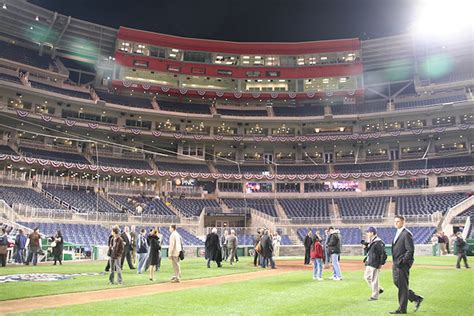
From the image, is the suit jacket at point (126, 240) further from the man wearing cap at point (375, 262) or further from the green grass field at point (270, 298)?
the man wearing cap at point (375, 262)

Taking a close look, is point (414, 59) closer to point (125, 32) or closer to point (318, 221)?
point (318, 221)

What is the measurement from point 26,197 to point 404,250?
44760mm

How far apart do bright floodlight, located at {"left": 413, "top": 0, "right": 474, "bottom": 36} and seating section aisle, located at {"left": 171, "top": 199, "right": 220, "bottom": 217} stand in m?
34.3

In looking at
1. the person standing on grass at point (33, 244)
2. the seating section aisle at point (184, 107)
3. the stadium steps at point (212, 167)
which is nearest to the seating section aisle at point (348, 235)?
the stadium steps at point (212, 167)

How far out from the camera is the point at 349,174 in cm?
6247

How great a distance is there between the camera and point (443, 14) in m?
30.4

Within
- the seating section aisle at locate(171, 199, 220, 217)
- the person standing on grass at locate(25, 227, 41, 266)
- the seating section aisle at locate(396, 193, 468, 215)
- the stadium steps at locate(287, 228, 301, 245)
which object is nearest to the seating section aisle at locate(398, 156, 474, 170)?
the seating section aisle at locate(396, 193, 468, 215)

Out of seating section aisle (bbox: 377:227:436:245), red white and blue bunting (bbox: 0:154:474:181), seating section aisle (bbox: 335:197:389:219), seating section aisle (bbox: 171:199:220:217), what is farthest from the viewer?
seating section aisle (bbox: 171:199:220:217)

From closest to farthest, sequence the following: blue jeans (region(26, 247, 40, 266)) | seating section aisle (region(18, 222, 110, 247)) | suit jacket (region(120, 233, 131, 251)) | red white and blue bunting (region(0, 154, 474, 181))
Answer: suit jacket (region(120, 233, 131, 251)) < blue jeans (region(26, 247, 40, 266)) < seating section aisle (region(18, 222, 110, 247)) < red white and blue bunting (region(0, 154, 474, 181))

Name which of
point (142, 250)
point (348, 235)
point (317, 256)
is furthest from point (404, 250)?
point (348, 235)

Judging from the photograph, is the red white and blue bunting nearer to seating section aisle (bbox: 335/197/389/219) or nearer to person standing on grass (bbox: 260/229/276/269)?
seating section aisle (bbox: 335/197/389/219)

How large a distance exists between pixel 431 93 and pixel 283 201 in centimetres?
3277

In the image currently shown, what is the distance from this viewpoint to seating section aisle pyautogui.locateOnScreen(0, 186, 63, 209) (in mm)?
42938

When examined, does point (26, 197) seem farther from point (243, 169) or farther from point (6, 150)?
point (243, 169)
